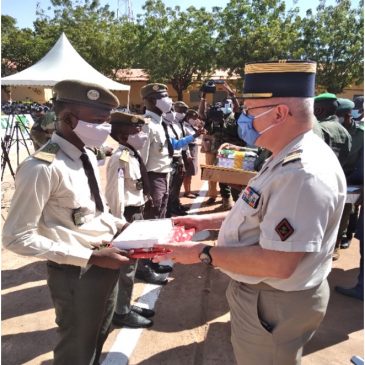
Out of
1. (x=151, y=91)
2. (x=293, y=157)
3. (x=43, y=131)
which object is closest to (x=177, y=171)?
(x=151, y=91)

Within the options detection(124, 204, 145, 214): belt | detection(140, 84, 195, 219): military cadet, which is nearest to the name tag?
detection(124, 204, 145, 214): belt

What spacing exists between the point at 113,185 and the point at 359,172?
350cm

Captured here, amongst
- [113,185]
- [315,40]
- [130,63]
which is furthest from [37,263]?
[130,63]

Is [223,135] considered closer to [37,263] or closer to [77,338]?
[37,263]

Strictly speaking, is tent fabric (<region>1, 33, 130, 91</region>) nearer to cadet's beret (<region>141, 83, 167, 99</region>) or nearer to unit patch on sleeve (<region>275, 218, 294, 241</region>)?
cadet's beret (<region>141, 83, 167, 99</region>)

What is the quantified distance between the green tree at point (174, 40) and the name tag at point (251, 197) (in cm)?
2903

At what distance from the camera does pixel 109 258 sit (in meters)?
2.14

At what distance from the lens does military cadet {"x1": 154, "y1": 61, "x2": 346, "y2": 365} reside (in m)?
1.64

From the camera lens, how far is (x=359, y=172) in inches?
203

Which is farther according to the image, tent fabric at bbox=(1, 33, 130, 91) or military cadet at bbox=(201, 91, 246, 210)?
tent fabric at bbox=(1, 33, 130, 91)

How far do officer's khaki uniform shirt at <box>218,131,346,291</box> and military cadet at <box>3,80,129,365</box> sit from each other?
808 mm

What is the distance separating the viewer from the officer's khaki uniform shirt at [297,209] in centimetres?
163

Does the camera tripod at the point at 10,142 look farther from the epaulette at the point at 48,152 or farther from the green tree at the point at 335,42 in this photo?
the green tree at the point at 335,42

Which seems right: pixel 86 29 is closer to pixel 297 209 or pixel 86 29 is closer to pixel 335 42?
pixel 335 42
